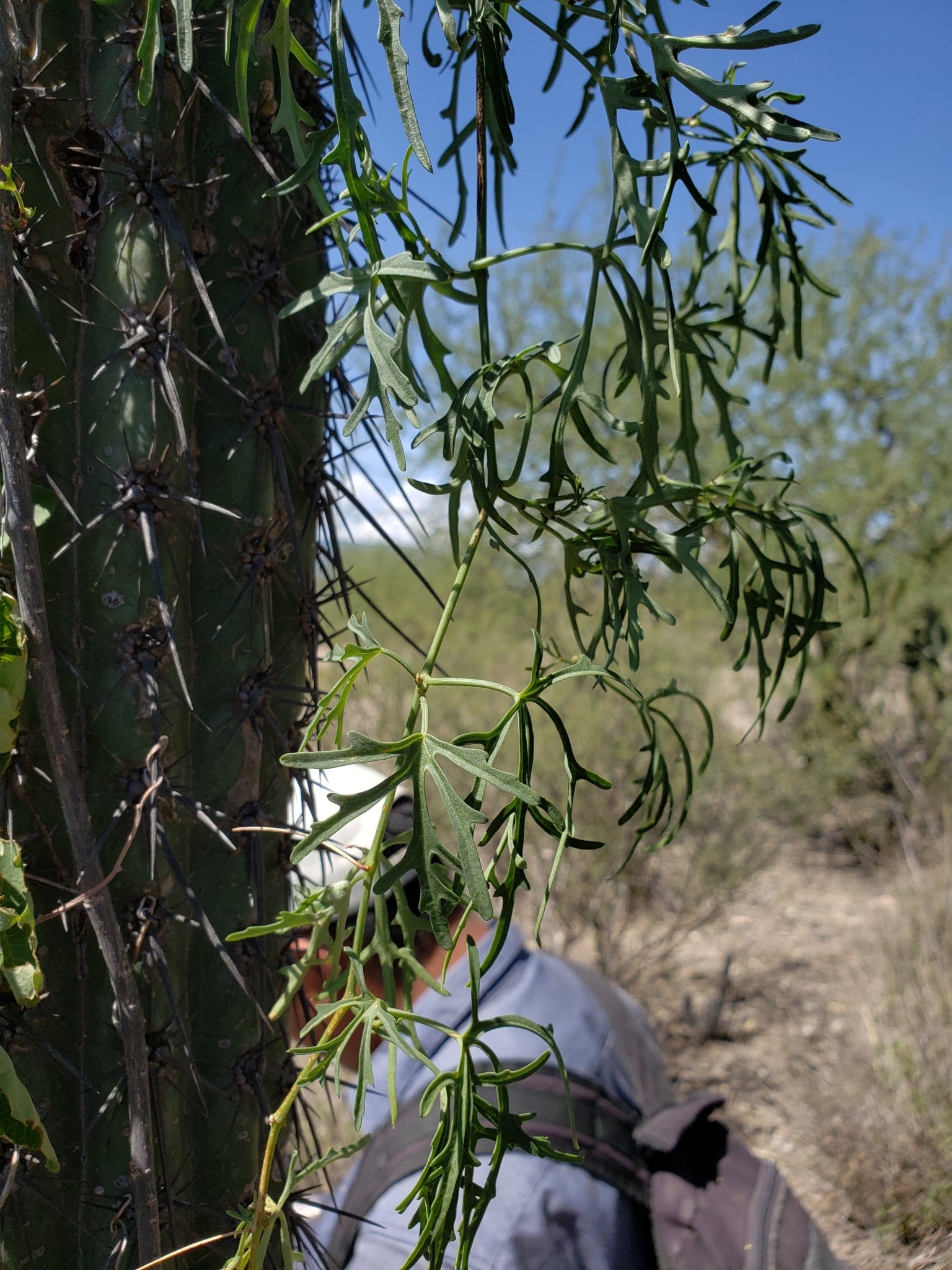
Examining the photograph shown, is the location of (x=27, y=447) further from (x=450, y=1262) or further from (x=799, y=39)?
(x=450, y=1262)

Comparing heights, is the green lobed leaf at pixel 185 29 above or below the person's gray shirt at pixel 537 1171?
above

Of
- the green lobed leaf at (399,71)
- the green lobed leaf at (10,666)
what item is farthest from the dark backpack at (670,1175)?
the green lobed leaf at (399,71)

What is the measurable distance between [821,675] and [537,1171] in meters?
5.02

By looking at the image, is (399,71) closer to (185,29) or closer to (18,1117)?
(185,29)

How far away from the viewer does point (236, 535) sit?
2.39 feet

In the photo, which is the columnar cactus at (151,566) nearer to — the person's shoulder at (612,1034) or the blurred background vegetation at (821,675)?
the person's shoulder at (612,1034)

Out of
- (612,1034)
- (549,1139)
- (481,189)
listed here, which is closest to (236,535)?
(481,189)

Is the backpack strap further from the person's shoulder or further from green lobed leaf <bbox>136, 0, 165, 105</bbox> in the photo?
green lobed leaf <bbox>136, 0, 165, 105</bbox>

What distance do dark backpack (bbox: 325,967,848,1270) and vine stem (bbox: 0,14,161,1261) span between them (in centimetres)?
63

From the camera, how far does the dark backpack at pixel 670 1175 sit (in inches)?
49.0

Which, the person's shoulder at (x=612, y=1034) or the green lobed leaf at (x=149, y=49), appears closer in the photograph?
the green lobed leaf at (x=149, y=49)

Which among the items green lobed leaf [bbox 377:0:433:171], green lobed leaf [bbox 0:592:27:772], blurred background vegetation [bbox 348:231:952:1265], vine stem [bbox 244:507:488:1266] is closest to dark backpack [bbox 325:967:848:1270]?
vine stem [bbox 244:507:488:1266]

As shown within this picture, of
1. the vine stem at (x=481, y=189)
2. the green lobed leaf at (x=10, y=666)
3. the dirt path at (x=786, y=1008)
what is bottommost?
the dirt path at (x=786, y=1008)

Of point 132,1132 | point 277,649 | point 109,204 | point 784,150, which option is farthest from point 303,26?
point 132,1132
